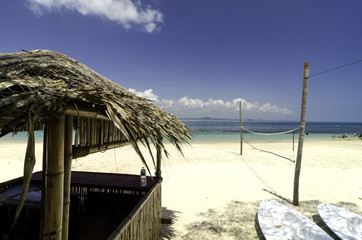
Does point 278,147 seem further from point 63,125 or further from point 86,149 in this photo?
point 63,125

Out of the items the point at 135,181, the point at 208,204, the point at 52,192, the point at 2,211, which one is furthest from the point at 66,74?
the point at 208,204

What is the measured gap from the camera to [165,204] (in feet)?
18.8

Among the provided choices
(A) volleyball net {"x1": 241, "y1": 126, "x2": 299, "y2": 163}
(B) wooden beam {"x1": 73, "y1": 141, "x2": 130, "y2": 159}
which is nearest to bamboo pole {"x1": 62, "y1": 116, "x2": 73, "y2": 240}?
(B) wooden beam {"x1": 73, "y1": 141, "x2": 130, "y2": 159}

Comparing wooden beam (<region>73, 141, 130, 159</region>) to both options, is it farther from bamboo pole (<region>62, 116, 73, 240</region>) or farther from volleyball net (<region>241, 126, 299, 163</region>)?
volleyball net (<region>241, 126, 299, 163</region>)

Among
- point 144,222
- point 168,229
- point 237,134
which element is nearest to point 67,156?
point 144,222

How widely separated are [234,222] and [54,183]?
4231 millimetres

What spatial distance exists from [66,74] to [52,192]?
1179 millimetres

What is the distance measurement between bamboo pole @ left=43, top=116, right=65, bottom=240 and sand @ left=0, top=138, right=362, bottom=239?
1209 millimetres

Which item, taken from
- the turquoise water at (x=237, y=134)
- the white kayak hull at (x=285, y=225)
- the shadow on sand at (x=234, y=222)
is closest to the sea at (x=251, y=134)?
the turquoise water at (x=237, y=134)

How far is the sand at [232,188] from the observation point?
185 inches

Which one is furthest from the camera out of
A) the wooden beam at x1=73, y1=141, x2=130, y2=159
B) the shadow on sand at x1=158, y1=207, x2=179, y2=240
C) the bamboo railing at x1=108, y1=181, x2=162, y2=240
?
the shadow on sand at x1=158, y1=207, x2=179, y2=240

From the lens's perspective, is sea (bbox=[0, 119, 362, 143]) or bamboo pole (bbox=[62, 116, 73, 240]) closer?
bamboo pole (bbox=[62, 116, 73, 240])

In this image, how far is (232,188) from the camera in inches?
283

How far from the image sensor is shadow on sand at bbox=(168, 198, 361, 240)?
425 cm
